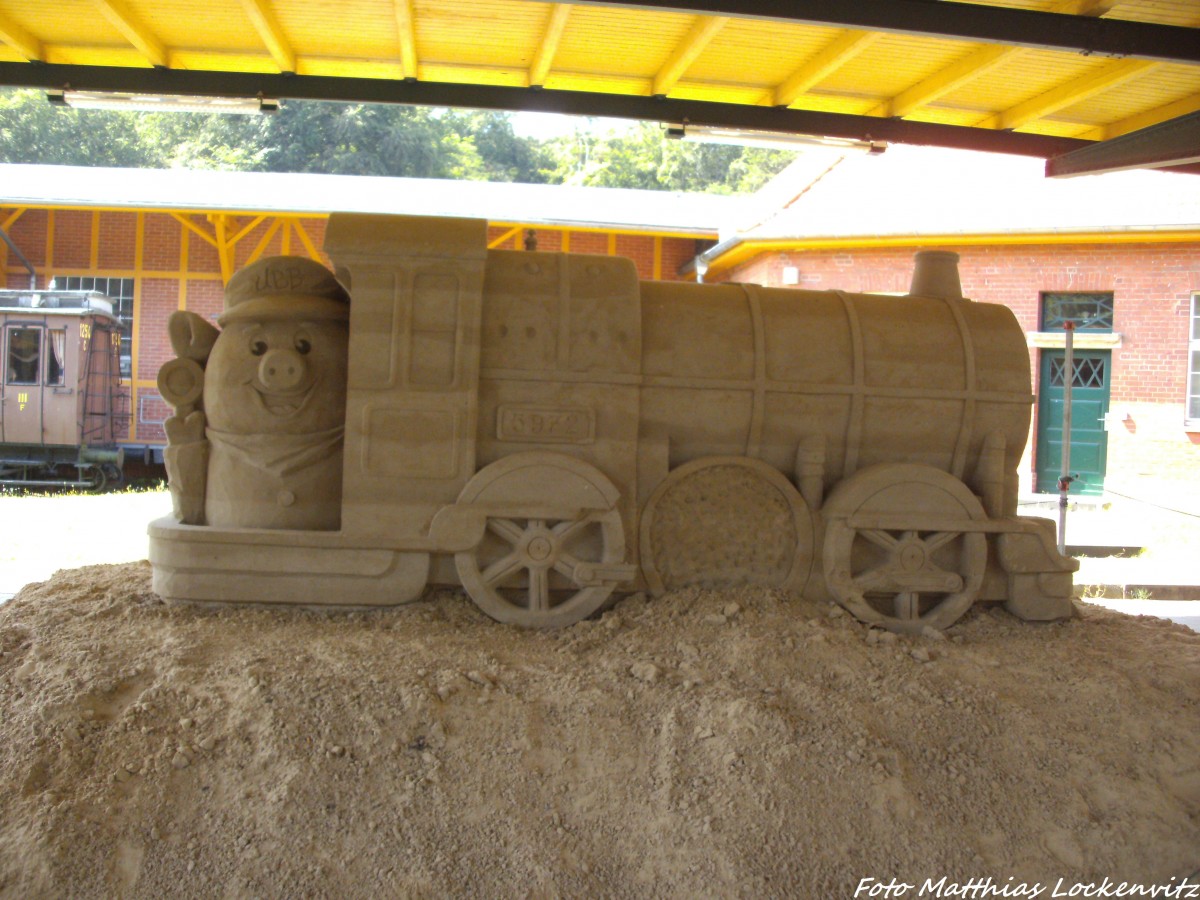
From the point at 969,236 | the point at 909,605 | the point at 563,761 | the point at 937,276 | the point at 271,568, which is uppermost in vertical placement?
the point at 969,236

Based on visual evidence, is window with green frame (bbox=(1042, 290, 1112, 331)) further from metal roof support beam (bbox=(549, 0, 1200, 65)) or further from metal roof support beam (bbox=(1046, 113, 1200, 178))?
metal roof support beam (bbox=(549, 0, 1200, 65))

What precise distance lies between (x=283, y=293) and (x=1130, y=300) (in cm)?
1203

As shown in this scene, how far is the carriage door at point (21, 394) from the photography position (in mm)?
13891

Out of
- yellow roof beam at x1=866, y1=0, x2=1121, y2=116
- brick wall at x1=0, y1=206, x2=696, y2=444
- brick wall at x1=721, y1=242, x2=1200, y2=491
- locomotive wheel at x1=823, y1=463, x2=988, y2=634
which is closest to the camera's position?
yellow roof beam at x1=866, y1=0, x2=1121, y2=116

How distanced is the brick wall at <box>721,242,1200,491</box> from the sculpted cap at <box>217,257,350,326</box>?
30.8 ft

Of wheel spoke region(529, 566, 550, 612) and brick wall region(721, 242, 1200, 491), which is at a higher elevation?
brick wall region(721, 242, 1200, 491)

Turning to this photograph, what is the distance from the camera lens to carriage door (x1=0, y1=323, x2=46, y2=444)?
13.9 meters

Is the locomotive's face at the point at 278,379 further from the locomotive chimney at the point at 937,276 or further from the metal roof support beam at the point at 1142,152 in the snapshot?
the metal roof support beam at the point at 1142,152

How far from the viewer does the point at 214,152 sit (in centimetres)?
3412

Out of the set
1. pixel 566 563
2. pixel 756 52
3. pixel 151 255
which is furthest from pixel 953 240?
pixel 151 255

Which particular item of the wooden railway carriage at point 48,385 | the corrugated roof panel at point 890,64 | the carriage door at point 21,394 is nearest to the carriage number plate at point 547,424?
the corrugated roof panel at point 890,64

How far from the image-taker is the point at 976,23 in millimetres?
4289

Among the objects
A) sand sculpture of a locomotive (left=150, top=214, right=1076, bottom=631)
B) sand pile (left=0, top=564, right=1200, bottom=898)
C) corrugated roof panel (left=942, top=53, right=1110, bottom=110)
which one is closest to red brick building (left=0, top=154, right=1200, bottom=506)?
corrugated roof panel (left=942, top=53, right=1110, bottom=110)

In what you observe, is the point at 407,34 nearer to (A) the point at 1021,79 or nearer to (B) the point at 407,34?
(B) the point at 407,34
